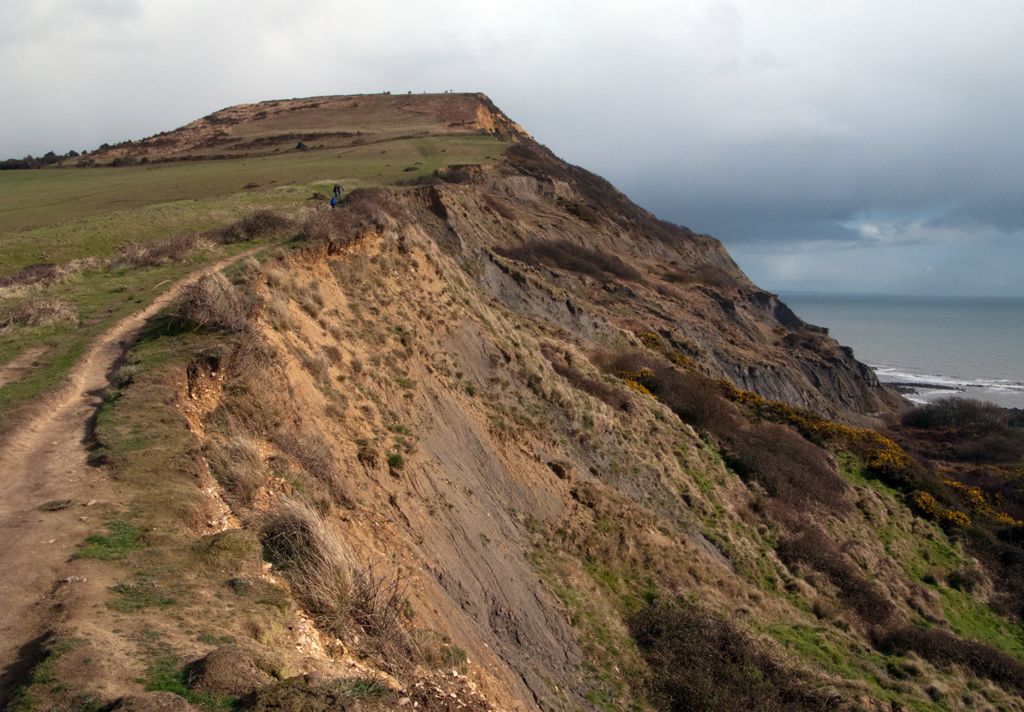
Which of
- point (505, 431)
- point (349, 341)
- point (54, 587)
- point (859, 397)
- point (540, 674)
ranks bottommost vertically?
point (859, 397)

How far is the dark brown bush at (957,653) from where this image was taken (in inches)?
635

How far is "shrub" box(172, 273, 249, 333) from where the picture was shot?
11.9 metres

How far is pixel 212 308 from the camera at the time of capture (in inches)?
471

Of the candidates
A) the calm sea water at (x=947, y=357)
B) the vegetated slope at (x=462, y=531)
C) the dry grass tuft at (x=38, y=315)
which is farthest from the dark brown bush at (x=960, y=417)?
the dry grass tuft at (x=38, y=315)

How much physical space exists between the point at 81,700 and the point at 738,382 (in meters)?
39.8

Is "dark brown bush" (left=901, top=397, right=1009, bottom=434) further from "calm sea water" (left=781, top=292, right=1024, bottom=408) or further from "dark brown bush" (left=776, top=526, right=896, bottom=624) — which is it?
"dark brown bush" (left=776, top=526, right=896, bottom=624)

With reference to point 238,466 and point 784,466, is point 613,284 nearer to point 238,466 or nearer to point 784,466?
point 784,466

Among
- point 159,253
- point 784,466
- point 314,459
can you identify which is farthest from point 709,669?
point 159,253

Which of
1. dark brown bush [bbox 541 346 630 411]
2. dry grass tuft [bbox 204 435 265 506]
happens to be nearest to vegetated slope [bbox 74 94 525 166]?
dark brown bush [bbox 541 346 630 411]

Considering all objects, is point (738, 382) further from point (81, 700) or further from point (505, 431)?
point (81, 700)

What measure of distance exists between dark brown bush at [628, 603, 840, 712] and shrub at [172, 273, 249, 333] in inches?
354

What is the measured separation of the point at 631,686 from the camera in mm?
11195

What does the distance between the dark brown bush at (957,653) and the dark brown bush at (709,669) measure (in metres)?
5.80

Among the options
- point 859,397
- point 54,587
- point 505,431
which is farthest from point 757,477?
point 859,397
